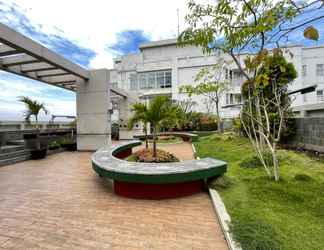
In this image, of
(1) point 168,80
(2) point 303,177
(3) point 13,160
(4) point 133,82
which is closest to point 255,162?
(2) point 303,177

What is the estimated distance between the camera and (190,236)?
8.11 feet

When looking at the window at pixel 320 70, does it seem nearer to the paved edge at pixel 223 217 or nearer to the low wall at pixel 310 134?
the low wall at pixel 310 134

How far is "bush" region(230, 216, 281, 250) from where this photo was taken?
2.07m

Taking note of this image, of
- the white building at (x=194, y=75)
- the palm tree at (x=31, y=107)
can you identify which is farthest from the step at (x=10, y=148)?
the white building at (x=194, y=75)

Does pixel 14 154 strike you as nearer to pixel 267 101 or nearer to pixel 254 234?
Result: pixel 254 234

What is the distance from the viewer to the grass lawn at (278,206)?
2.19m

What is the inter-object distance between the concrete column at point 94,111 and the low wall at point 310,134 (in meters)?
8.02

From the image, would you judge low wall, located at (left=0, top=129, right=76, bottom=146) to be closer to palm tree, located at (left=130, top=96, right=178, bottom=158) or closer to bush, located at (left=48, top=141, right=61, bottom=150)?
bush, located at (left=48, top=141, right=61, bottom=150)

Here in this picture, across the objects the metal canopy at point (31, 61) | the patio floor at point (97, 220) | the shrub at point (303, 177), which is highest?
the metal canopy at point (31, 61)

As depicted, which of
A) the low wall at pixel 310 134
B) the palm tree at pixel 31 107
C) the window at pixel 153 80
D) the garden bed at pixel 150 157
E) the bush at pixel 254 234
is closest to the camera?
the bush at pixel 254 234

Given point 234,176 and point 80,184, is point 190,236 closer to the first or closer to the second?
point 234,176

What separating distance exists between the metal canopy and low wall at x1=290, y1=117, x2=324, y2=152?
29.1 ft

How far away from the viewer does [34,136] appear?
26.4ft

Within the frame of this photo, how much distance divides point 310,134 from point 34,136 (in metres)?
10.5
